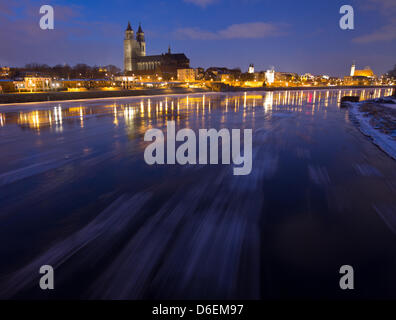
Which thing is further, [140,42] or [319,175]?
[140,42]

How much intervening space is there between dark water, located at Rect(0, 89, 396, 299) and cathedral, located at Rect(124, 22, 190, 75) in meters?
150

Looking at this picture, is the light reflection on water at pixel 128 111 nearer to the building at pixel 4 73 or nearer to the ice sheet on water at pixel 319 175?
the ice sheet on water at pixel 319 175

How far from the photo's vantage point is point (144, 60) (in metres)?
169

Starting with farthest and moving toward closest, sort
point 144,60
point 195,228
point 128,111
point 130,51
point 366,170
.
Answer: point 130,51 → point 144,60 → point 128,111 → point 366,170 → point 195,228

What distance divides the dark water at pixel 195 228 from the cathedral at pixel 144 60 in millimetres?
150132

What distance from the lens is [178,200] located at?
16.9 ft

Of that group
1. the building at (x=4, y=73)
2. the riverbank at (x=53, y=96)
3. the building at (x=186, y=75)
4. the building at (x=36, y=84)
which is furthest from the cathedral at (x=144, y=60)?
the riverbank at (x=53, y=96)

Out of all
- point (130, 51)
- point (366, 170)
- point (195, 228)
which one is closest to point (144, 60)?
A: point (130, 51)

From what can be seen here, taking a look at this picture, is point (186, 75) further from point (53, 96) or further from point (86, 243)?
point (86, 243)

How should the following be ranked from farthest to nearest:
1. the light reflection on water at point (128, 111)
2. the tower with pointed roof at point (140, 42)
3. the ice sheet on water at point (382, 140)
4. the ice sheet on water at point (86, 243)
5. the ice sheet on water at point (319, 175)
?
1. the tower with pointed roof at point (140, 42)
2. the light reflection on water at point (128, 111)
3. the ice sheet on water at point (382, 140)
4. the ice sheet on water at point (319, 175)
5. the ice sheet on water at point (86, 243)

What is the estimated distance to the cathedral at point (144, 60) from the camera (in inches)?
6014

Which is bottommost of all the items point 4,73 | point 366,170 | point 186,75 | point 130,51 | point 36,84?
point 366,170

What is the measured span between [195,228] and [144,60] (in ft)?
595
